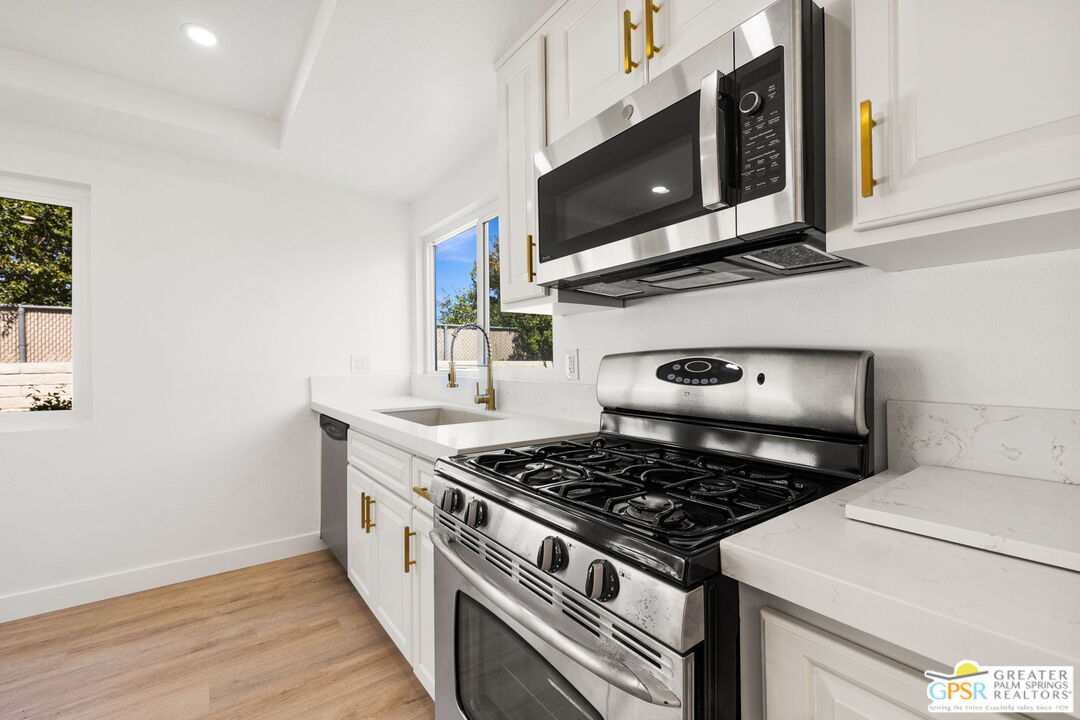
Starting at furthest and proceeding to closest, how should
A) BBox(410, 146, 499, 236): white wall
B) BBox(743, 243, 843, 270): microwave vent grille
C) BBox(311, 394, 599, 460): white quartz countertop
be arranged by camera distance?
BBox(410, 146, 499, 236): white wall → BBox(311, 394, 599, 460): white quartz countertop → BBox(743, 243, 843, 270): microwave vent grille

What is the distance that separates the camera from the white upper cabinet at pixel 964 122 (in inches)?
26.0

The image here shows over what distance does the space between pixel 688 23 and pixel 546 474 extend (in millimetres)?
1074

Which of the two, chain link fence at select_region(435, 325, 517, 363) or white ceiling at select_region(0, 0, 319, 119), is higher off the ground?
white ceiling at select_region(0, 0, 319, 119)

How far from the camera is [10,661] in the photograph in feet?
6.28

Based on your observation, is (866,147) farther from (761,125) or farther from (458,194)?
(458,194)

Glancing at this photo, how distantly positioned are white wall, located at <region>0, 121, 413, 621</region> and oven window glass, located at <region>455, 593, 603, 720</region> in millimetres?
2143

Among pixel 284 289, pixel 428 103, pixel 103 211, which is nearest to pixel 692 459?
pixel 428 103

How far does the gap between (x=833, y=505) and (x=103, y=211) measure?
3211 mm

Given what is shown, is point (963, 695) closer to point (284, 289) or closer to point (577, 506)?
point (577, 506)

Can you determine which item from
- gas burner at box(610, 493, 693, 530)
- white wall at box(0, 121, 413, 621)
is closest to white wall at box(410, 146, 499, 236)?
white wall at box(0, 121, 413, 621)

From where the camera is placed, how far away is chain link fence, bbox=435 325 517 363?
2605 millimetres

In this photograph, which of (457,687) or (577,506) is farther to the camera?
(457,687)

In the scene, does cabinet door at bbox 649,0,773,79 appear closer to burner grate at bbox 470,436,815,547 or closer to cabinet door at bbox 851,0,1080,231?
cabinet door at bbox 851,0,1080,231

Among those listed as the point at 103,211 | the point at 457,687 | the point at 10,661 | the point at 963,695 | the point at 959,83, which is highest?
the point at 103,211
